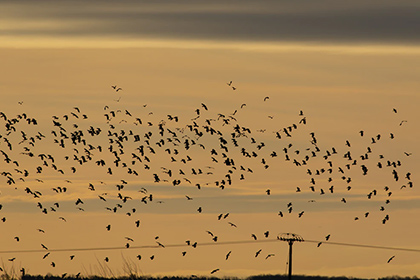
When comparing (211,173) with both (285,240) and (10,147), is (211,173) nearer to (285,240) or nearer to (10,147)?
(285,240)

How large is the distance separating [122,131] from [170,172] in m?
5.38

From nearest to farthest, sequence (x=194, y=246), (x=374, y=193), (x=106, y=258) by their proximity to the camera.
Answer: (x=106, y=258) → (x=194, y=246) → (x=374, y=193)

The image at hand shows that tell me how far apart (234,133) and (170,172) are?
5.50 meters

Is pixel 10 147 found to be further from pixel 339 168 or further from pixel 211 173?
pixel 339 168

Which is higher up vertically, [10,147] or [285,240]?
[10,147]

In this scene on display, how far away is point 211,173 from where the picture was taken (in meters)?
84.6

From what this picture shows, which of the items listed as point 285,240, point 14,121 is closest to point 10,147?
point 14,121

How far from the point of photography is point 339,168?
9175 centimetres

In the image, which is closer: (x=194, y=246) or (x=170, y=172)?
(x=194, y=246)

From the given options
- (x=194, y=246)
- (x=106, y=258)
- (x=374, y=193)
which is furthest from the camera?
(x=374, y=193)

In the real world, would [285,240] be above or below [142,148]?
below

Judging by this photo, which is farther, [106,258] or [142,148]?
[142,148]

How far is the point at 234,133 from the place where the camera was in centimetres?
8812

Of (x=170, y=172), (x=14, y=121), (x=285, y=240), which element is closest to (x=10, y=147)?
(x=14, y=121)
